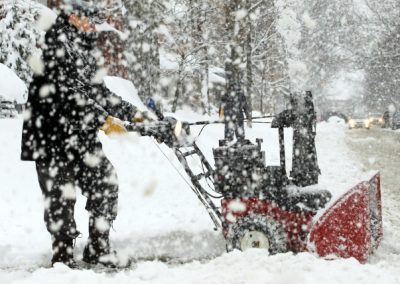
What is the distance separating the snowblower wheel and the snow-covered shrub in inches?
370

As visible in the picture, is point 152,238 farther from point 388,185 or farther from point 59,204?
point 388,185

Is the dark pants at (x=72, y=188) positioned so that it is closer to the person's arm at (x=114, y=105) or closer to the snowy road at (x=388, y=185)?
the person's arm at (x=114, y=105)

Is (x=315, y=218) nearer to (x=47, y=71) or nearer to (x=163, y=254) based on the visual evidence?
(x=163, y=254)

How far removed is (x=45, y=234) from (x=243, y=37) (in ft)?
46.1

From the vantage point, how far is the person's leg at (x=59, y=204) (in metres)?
4.12

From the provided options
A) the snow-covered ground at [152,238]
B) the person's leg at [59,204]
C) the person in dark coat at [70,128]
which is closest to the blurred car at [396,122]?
the snow-covered ground at [152,238]

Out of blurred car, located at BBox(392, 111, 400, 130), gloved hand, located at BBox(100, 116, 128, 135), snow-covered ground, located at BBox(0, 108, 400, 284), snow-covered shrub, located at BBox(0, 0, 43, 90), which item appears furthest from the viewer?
blurred car, located at BBox(392, 111, 400, 130)

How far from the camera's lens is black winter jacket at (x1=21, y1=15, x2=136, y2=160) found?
4.04 m

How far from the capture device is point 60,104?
160 inches

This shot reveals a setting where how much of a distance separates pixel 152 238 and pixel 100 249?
923 mm

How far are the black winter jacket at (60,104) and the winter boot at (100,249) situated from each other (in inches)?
26.5

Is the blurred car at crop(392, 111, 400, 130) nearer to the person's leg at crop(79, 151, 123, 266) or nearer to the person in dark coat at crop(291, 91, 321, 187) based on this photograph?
the person in dark coat at crop(291, 91, 321, 187)

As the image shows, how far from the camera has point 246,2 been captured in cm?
1889

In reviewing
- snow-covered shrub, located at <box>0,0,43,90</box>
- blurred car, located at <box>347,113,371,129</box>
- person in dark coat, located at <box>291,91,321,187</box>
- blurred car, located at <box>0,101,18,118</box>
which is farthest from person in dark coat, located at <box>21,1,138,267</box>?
blurred car, located at <box>347,113,371,129</box>
